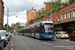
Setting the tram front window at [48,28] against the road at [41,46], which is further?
the tram front window at [48,28]

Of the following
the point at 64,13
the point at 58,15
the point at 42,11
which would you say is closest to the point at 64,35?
the point at 64,13

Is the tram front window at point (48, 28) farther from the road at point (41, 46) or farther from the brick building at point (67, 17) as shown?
the brick building at point (67, 17)

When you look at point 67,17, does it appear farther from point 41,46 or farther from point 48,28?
point 41,46

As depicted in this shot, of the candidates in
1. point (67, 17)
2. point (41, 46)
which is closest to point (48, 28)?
point (41, 46)

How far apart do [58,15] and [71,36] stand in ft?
69.2

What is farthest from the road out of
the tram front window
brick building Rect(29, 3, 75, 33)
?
brick building Rect(29, 3, 75, 33)

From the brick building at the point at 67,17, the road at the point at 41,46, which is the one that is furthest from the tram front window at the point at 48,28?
the brick building at the point at 67,17

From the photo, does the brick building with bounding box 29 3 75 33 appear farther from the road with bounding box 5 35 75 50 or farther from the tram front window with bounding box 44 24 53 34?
the road with bounding box 5 35 75 50

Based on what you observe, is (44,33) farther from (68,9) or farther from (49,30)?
(68,9)

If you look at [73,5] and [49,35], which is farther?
[73,5]

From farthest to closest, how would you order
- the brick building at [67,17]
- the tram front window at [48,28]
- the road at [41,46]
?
the brick building at [67,17] → the tram front window at [48,28] → the road at [41,46]

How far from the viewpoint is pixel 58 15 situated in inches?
1660

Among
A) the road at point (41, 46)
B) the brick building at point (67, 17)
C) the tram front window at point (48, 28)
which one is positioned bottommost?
the road at point (41, 46)

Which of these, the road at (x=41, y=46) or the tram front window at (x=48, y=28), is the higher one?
the tram front window at (x=48, y=28)
